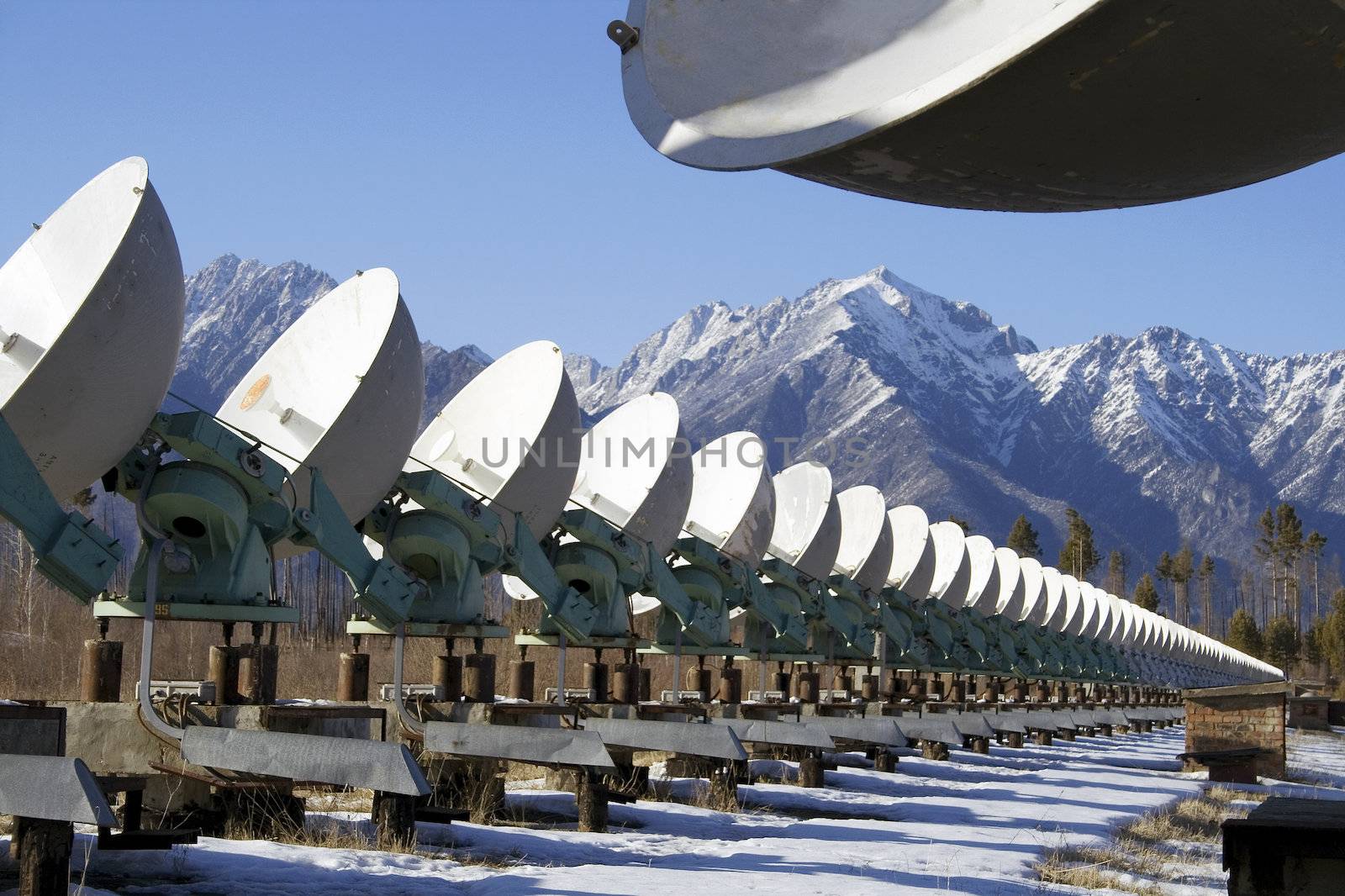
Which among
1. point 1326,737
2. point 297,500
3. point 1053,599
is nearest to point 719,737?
point 297,500

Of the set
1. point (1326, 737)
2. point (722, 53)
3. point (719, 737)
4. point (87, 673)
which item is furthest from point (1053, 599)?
point (722, 53)

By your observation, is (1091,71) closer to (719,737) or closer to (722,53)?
(722,53)

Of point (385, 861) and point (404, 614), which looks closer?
point (385, 861)

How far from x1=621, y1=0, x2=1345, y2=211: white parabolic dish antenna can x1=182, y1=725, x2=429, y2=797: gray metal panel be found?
7.09 metres

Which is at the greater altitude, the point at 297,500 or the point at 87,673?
the point at 297,500

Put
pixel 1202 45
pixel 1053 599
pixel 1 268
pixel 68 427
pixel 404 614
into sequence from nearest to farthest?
pixel 1202 45
pixel 68 427
pixel 1 268
pixel 404 614
pixel 1053 599

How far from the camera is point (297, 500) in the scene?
45.6 feet

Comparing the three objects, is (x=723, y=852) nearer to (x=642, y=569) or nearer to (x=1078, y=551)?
(x=642, y=569)

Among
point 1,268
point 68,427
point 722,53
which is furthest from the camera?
point 1,268

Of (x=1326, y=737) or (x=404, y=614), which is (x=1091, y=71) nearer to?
(x=404, y=614)

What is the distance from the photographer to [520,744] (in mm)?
12938

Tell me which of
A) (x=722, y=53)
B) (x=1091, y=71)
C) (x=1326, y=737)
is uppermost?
(x=722, y=53)

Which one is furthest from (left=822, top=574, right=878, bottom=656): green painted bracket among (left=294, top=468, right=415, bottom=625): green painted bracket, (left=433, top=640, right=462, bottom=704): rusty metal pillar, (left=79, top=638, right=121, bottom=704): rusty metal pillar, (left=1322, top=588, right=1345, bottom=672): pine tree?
(left=1322, top=588, right=1345, bottom=672): pine tree

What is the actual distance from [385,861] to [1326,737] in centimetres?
5744
